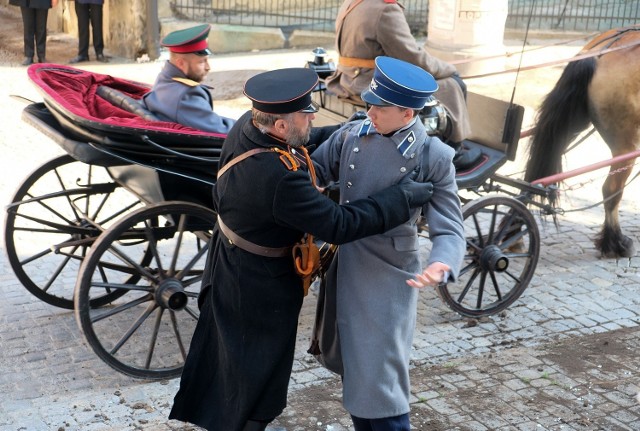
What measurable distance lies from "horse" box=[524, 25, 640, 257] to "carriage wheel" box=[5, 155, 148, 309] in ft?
9.85

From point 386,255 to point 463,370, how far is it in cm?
161

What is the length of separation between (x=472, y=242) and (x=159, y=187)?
6.38 ft

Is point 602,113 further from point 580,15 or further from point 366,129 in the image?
point 580,15

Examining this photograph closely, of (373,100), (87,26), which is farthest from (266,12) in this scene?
(373,100)

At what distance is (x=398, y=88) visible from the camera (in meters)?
3.31

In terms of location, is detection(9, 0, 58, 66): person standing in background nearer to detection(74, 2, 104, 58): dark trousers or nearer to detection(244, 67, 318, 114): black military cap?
detection(74, 2, 104, 58): dark trousers

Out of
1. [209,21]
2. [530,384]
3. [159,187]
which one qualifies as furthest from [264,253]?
[209,21]

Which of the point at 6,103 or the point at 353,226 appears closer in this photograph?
the point at 353,226

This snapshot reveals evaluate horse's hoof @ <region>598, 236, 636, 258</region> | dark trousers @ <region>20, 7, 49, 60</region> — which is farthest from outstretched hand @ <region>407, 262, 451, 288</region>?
dark trousers @ <region>20, 7, 49, 60</region>

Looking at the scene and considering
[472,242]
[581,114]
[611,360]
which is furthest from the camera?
[581,114]

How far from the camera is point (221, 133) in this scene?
4555mm

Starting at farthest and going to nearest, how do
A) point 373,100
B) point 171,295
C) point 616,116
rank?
point 616,116
point 171,295
point 373,100

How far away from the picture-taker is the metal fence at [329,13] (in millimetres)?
12664

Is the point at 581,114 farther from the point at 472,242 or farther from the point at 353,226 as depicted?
the point at 353,226
